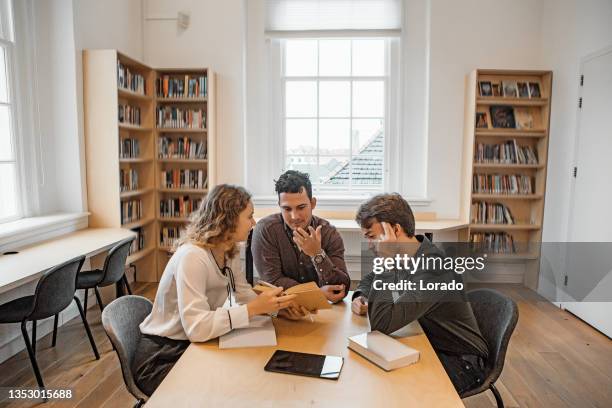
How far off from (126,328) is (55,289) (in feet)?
3.88

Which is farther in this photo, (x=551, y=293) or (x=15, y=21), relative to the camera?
(x=551, y=293)

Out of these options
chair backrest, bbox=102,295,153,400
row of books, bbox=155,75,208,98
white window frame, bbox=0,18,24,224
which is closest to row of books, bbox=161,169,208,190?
row of books, bbox=155,75,208,98

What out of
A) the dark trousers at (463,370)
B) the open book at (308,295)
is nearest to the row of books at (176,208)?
the open book at (308,295)

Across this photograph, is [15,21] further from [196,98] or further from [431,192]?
[431,192]

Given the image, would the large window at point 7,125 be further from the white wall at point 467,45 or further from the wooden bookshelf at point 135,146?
the white wall at point 467,45

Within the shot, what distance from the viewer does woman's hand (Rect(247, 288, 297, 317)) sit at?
1631mm

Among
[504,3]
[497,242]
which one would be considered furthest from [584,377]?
[504,3]

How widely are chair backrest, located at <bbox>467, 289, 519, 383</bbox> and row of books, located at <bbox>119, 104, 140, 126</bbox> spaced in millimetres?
3614

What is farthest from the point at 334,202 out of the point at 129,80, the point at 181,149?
the point at 129,80

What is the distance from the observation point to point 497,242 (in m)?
5.06

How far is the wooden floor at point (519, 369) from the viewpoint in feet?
8.51

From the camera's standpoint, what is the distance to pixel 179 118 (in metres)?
4.93

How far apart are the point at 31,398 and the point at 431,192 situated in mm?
4167

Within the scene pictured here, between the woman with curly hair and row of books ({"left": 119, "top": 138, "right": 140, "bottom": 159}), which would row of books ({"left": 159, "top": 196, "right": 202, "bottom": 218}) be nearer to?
row of books ({"left": 119, "top": 138, "right": 140, "bottom": 159})
